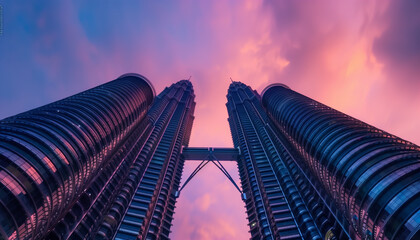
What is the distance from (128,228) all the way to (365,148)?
2363 inches

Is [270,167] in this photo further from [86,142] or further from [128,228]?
[86,142]

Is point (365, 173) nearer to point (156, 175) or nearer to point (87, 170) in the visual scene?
point (87, 170)

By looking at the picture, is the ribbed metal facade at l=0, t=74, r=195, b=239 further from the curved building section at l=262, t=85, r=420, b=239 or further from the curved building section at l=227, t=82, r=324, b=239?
the curved building section at l=262, t=85, r=420, b=239

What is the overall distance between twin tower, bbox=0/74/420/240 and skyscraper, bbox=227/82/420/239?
0.20 meters

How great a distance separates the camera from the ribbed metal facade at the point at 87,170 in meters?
36.3

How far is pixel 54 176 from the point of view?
41.2 meters

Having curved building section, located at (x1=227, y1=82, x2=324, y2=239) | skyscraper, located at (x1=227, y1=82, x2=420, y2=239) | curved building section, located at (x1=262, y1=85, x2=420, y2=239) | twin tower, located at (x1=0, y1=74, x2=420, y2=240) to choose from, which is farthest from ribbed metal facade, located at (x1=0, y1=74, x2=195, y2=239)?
curved building section, located at (x1=262, y1=85, x2=420, y2=239)

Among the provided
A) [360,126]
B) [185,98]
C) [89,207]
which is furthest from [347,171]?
[185,98]

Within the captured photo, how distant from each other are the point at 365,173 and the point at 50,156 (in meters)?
58.2

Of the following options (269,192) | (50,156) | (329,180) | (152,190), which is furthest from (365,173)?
(152,190)

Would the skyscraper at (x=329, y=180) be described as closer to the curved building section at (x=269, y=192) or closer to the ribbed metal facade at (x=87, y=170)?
the curved building section at (x=269, y=192)

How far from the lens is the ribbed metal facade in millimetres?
36281

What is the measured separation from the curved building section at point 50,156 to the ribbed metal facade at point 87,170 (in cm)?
13

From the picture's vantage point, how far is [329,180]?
5194 centimetres
